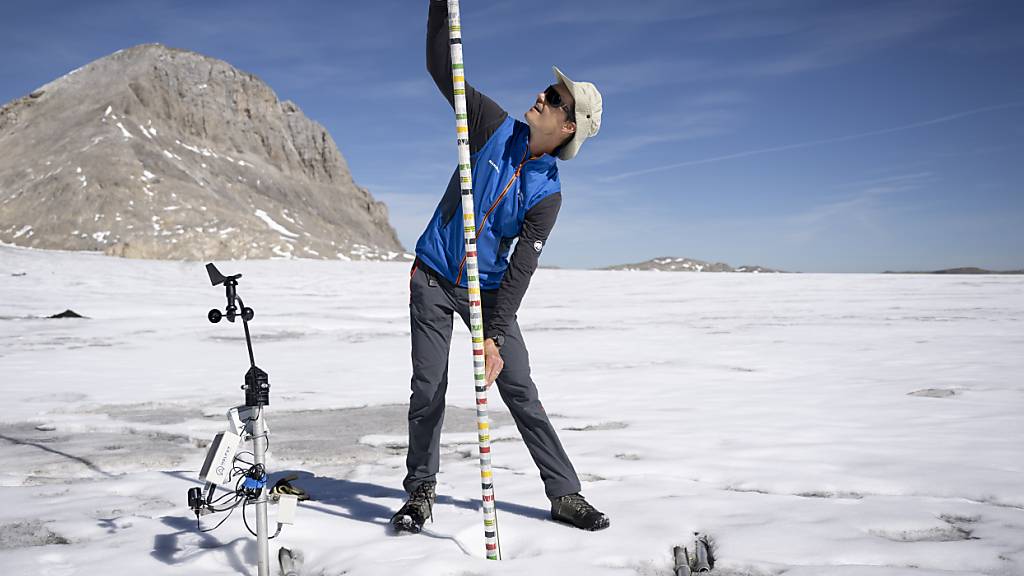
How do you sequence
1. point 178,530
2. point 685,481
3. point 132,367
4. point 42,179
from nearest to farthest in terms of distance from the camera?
point 178,530 < point 685,481 < point 132,367 < point 42,179

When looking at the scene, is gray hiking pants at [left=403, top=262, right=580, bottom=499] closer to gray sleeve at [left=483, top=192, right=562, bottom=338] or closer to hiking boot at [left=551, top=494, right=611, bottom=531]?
hiking boot at [left=551, top=494, right=611, bottom=531]

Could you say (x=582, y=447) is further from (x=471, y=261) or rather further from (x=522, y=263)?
(x=471, y=261)

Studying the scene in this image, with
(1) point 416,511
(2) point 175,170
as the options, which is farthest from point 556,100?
(2) point 175,170

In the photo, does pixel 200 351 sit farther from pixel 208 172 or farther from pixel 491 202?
pixel 208 172

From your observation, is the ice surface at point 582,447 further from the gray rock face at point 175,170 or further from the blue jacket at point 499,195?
the gray rock face at point 175,170

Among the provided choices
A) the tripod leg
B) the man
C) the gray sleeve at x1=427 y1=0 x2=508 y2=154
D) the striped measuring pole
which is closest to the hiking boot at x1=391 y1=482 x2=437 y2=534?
the man

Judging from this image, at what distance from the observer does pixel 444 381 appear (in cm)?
428

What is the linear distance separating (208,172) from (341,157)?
33.6 m

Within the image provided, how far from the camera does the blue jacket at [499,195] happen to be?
12.9ft

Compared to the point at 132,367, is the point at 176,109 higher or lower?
higher

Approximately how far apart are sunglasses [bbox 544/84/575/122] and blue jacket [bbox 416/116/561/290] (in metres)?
0.21

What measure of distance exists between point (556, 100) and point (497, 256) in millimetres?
855

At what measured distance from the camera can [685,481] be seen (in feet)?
16.0

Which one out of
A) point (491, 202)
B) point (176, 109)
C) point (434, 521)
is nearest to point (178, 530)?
point (434, 521)
